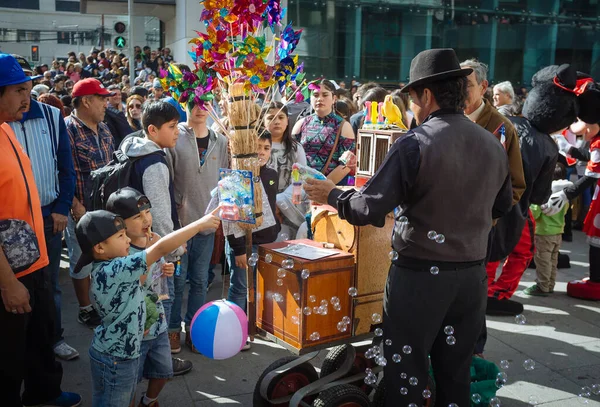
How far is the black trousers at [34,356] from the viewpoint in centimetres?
278

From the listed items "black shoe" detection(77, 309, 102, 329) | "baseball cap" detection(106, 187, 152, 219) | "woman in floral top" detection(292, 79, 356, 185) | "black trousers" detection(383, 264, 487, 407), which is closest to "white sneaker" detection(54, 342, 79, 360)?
"black shoe" detection(77, 309, 102, 329)

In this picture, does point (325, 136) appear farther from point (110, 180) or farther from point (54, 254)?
point (54, 254)

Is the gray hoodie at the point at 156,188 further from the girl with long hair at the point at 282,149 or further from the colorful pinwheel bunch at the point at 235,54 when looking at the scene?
the girl with long hair at the point at 282,149

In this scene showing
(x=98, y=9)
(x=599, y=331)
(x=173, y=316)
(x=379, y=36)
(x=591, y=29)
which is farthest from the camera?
(x=591, y=29)

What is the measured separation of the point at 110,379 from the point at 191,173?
1.76 meters

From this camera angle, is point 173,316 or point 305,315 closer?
point 305,315

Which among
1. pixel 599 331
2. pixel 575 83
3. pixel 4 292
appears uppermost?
pixel 575 83

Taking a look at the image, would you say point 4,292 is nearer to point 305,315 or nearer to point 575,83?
point 305,315

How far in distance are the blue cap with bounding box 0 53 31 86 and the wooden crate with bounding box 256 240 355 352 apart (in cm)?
151

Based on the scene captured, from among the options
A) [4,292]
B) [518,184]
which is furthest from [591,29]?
[4,292]

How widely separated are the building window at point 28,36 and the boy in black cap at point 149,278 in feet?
151

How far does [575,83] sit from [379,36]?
517 inches

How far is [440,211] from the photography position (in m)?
2.56

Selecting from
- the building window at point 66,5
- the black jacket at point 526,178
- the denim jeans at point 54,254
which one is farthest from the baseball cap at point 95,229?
the building window at point 66,5
